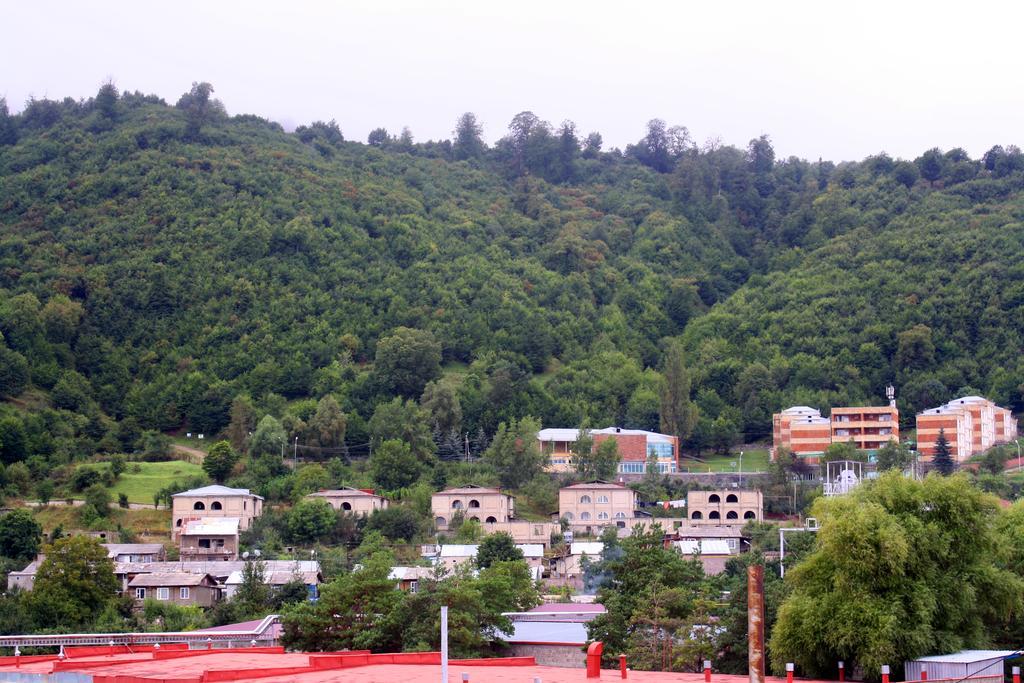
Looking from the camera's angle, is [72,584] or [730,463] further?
[730,463]

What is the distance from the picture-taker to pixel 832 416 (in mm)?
82812

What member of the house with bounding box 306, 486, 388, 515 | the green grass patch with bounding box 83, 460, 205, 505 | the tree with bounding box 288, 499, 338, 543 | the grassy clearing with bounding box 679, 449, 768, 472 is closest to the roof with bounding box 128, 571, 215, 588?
the tree with bounding box 288, 499, 338, 543

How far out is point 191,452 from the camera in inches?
3177

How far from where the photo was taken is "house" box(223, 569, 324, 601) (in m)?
50.2

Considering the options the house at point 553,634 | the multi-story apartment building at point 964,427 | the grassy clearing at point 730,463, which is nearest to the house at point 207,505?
the house at point 553,634

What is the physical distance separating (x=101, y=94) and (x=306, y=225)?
3246cm

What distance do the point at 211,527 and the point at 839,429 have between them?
126ft

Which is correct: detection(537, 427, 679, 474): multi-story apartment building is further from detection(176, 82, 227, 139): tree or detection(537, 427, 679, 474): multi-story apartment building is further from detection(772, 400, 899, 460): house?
detection(176, 82, 227, 139): tree

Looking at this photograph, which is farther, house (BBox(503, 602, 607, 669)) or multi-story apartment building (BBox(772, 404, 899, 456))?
multi-story apartment building (BBox(772, 404, 899, 456))

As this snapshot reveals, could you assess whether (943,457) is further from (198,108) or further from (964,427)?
(198,108)

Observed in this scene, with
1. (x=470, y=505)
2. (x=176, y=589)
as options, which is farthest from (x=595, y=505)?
(x=176, y=589)

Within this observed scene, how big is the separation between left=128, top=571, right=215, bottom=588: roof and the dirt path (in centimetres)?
2400

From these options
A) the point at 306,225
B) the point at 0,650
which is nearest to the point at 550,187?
the point at 306,225

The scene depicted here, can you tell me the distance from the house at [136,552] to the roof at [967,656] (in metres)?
38.0
